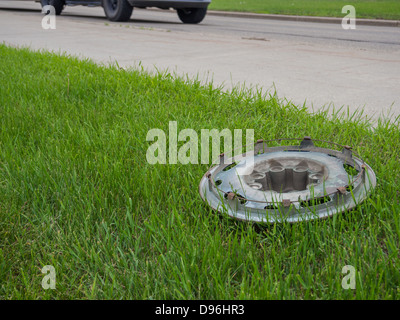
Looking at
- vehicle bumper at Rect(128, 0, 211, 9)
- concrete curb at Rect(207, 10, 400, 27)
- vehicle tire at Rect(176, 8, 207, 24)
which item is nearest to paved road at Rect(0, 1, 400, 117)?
vehicle bumper at Rect(128, 0, 211, 9)

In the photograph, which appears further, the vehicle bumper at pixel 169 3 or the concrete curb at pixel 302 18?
the concrete curb at pixel 302 18

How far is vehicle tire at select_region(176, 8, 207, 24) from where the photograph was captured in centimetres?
1185

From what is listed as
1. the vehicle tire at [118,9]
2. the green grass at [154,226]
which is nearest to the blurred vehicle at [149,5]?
the vehicle tire at [118,9]

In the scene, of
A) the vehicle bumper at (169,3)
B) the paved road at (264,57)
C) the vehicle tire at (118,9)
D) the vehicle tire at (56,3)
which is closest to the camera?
the paved road at (264,57)

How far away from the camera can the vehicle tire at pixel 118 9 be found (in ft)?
36.1

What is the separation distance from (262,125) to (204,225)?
1.38 metres

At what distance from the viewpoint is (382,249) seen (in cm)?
161

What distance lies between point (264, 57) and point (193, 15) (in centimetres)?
649

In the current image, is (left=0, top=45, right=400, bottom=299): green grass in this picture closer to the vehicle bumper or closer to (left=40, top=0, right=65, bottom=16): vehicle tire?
the vehicle bumper

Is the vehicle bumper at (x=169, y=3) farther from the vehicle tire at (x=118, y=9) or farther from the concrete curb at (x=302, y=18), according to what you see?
the concrete curb at (x=302, y=18)

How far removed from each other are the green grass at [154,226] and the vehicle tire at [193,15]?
9283 millimetres

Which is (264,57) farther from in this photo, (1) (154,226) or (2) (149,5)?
(2) (149,5)

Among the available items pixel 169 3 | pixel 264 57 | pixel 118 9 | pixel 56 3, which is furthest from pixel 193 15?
pixel 264 57

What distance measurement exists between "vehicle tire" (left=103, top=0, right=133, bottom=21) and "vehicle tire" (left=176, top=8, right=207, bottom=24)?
61.0 inches
